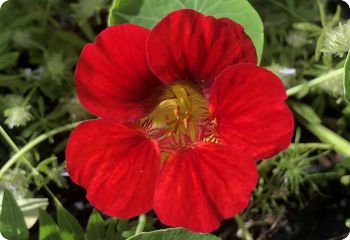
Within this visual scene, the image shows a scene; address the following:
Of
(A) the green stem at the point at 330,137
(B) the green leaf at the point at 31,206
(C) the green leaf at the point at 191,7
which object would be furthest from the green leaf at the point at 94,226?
(A) the green stem at the point at 330,137

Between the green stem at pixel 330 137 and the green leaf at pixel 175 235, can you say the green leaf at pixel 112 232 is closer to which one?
the green leaf at pixel 175 235

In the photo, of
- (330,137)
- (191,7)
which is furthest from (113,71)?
(330,137)

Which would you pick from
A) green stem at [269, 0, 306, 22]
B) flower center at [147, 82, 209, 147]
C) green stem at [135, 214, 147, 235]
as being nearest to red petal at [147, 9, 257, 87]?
flower center at [147, 82, 209, 147]

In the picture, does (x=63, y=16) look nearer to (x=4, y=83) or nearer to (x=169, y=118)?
(x=4, y=83)

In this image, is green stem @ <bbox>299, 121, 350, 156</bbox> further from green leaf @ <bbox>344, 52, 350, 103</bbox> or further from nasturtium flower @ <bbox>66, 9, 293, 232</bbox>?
nasturtium flower @ <bbox>66, 9, 293, 232</bbox>

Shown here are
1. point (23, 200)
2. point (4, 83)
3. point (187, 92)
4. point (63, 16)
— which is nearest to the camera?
point (187, 92)

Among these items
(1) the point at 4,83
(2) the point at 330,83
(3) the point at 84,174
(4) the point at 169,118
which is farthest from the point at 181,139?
(1) the point at 4,83
